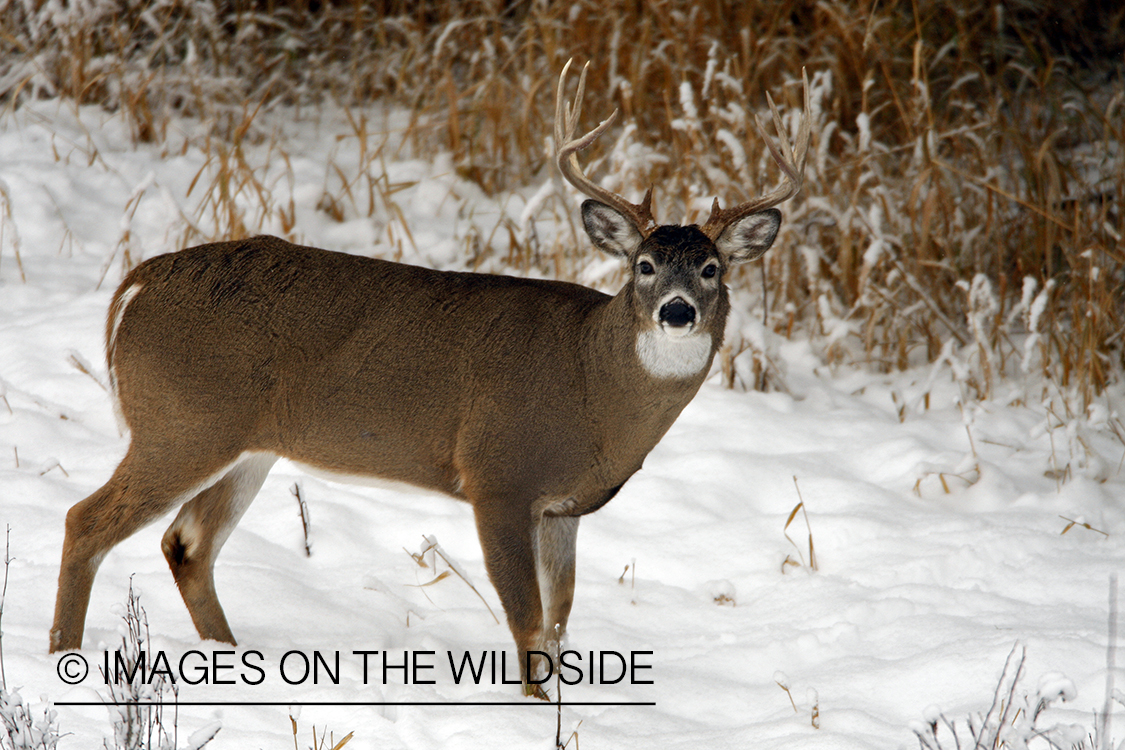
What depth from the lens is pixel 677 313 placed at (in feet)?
10.8

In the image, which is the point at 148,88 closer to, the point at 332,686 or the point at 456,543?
the point at 456,543

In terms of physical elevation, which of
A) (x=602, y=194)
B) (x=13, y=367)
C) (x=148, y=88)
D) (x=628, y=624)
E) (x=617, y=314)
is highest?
(x=148, y=88)

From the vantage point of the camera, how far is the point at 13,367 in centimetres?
527

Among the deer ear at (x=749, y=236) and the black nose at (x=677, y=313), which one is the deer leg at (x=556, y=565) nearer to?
the black nose at (x=677, y=313)

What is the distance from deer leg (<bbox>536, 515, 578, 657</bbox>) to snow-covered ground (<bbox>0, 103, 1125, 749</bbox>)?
6.8 inches

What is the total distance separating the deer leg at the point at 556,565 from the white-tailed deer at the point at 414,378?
90 millimetres

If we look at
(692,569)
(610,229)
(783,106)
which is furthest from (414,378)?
(783,106)

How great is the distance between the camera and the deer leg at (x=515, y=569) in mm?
3443

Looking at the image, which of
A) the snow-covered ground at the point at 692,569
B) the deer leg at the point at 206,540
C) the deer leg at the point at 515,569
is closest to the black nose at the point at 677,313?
the deer leg at the point at 515,569

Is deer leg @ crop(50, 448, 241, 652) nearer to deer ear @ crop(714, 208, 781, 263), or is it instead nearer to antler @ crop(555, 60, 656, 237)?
antler @ crop(555, 60, 656, 237)

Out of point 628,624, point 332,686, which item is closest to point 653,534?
point 628,624

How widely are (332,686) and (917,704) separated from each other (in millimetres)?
1641

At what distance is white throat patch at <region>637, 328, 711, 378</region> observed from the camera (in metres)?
3.47

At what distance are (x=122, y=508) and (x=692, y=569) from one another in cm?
202
